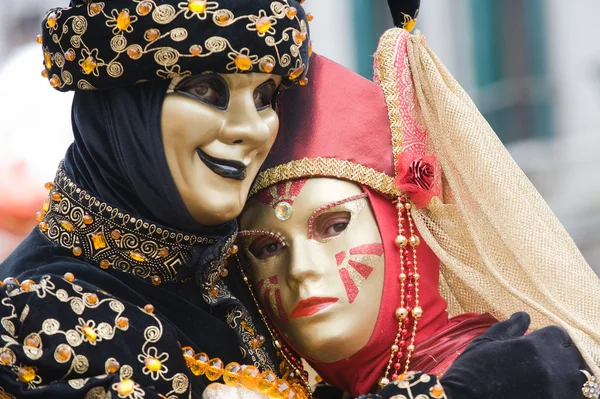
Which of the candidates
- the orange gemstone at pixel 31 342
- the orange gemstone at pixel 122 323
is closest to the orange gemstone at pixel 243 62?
the orange gemstone at pixel 122 323

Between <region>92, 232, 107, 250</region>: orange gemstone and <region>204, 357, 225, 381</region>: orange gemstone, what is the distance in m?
0.29

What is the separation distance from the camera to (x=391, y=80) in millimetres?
2385

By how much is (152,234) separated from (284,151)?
38 cm

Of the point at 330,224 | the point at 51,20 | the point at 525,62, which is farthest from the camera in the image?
the point at 525,62

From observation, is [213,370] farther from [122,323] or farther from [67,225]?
[67,225]

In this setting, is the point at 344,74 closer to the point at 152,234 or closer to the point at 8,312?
the point at 152,234

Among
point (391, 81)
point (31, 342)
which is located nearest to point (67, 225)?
point (31, 342)

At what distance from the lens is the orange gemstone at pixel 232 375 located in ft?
6.81

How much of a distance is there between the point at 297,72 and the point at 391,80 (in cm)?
→ 32

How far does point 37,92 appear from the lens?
3.13m

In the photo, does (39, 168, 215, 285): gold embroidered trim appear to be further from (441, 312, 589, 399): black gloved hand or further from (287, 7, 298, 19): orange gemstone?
(441, 312, 589, 399): black gloved hand

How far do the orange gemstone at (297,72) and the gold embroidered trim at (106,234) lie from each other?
0.35 m

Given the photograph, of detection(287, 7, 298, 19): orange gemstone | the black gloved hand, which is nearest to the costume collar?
detection(287, 7, 298, 19): orange gemstone

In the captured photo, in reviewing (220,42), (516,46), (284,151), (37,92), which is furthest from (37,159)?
(516,46)
